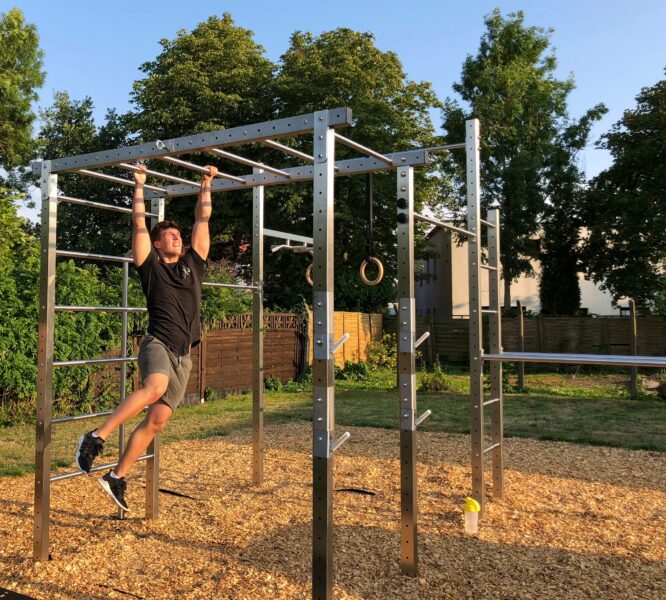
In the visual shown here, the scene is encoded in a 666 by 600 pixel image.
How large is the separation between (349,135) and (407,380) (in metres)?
16.3

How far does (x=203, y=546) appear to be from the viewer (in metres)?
3.54

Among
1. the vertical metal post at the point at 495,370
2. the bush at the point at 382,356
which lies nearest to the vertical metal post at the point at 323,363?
Result: the vertical metal post at the point at 495,370

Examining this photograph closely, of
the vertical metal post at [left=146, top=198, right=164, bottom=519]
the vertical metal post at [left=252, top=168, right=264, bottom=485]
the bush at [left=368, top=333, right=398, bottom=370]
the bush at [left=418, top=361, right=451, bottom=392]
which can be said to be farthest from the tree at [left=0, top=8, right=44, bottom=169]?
the vertical metal post at [left=146, top=198, right=164, bottom=519]

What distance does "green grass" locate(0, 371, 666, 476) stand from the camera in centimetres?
662

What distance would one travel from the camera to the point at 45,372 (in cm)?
345

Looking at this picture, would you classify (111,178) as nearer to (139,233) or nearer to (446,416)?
(139,233)

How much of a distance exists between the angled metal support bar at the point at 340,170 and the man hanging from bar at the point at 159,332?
2.97 feet

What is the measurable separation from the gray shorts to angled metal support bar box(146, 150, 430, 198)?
53.0 inches

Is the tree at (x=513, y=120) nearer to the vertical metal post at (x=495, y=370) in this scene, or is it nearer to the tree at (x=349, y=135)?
the tree at (x=349, y=135)

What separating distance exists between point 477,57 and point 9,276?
21523 millimetres

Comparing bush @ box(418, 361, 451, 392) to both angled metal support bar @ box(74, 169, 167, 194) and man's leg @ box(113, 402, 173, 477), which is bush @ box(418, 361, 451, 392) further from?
man's leg @ box(113, 402, 173, 477)

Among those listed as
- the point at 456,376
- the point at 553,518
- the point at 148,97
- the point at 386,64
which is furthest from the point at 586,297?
the point at 553,518

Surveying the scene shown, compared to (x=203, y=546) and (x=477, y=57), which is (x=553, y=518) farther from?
(x=477, y=57)

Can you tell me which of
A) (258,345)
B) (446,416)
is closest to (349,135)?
(446,416)
